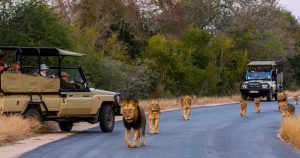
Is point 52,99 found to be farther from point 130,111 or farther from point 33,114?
point 130,111

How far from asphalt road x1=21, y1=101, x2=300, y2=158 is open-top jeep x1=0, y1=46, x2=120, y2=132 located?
2.29ft

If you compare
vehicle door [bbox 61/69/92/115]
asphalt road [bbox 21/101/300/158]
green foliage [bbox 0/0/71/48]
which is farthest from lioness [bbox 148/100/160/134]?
green foliage [bbox 0/0/71/48]

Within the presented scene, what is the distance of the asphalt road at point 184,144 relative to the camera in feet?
49.0

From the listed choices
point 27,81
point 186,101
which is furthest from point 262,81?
point 27,81

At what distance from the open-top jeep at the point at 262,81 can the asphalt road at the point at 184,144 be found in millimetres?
25289

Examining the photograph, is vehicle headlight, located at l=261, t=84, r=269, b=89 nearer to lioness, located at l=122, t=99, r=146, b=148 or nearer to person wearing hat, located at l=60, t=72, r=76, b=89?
person wearing hat, located at l=60, t=72, r=76, b=89

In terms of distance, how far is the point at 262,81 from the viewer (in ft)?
168

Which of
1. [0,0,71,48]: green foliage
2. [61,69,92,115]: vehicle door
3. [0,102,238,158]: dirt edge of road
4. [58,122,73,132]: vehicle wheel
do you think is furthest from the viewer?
[0,0,71,48]: green foliage

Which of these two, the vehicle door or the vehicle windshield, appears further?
the vehicle windshield

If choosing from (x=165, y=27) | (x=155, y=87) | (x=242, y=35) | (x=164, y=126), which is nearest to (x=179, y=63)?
(x=155, y=87)

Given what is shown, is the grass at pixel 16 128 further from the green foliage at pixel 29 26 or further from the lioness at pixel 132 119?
the green foliage at pixel 29 26

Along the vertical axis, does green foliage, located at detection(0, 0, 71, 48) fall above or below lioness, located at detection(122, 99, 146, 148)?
above

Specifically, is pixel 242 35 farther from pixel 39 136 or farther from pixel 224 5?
pixel 39 136

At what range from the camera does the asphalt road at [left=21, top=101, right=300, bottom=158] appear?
14.9 meters
